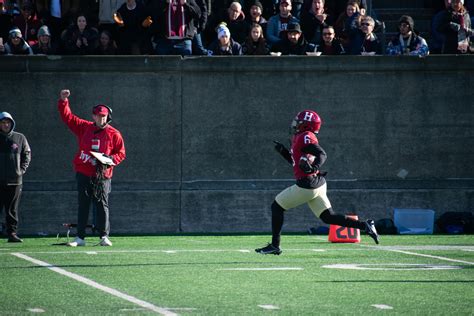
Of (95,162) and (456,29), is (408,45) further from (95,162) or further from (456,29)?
(95,162)

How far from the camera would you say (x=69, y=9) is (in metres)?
21.1

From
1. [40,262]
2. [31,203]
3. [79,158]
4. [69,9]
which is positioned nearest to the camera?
[40,262]

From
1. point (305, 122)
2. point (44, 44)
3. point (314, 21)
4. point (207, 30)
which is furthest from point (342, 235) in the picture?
point (44, 44)

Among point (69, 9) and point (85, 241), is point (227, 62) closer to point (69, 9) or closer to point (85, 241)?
point (69, 9)

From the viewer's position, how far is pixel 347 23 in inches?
802

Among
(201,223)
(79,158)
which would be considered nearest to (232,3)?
(201,223)

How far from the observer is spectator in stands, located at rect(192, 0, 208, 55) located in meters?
20.0

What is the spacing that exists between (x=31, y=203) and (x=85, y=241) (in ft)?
9.02

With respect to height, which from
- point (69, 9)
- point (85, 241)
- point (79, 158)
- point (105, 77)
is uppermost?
point (69, 9)

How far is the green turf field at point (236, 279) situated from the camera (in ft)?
29.8

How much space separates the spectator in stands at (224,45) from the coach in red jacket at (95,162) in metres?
4.02

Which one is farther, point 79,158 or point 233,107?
point 233,107

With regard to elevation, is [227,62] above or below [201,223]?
above

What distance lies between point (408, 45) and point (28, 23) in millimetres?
6799
